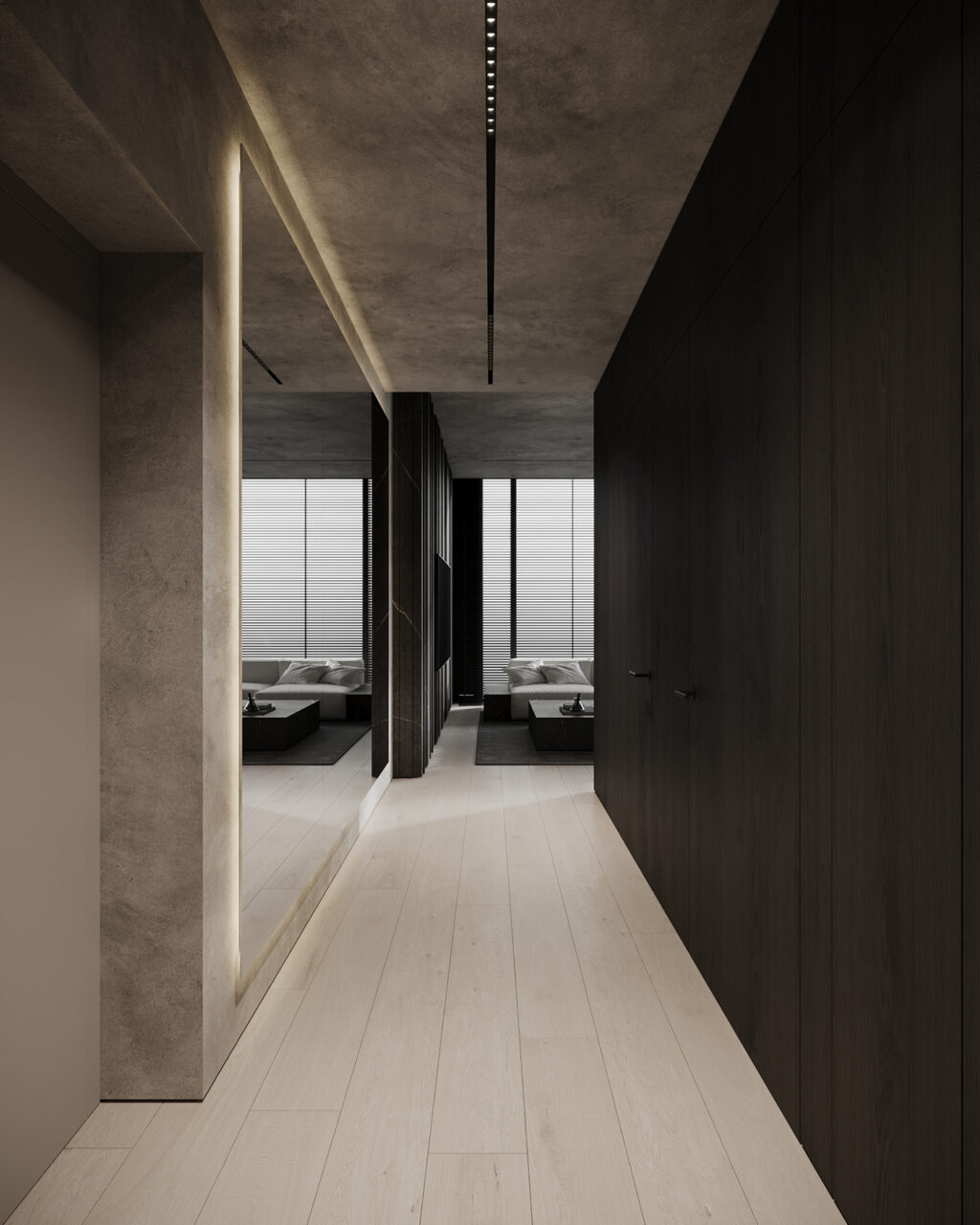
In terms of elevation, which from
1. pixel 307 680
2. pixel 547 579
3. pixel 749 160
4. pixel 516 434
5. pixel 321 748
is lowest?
pixel 321 748

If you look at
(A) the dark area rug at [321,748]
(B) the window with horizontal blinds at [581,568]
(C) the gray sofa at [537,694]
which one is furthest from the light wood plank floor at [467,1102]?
(B) the window with horizontal blinds at [581,568]

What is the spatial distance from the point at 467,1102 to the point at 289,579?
1681mm

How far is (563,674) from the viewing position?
965cm

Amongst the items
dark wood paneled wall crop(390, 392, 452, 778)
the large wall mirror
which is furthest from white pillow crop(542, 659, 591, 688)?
the large wall mirror

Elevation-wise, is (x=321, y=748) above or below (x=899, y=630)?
below

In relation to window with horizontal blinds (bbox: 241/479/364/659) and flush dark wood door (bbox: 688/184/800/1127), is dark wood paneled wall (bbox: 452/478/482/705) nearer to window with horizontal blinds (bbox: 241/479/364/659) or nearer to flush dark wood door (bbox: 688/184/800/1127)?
window with horizontal blinds (bbox: 241/479/364/659)

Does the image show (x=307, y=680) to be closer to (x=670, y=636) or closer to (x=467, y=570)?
(x=670, y=636)

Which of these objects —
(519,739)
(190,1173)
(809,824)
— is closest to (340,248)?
(809,824)

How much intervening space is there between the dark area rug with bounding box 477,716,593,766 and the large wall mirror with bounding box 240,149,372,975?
2.78 meters

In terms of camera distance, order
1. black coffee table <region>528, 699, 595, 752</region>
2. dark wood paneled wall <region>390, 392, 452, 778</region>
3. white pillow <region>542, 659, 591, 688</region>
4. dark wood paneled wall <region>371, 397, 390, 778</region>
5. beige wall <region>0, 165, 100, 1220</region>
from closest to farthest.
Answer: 1. beige wall <region>0, 165, 100, 1220</region>
2. dark wood paneled wall <region>371, 397, 390, 778</region>
3. dark wood paneled wall <region>390, 392, 452, 778</region>
4. black coffee table <region>528, 699, 595, 752</region>
5. white pillow <region>542, 659, 591, 688</region>

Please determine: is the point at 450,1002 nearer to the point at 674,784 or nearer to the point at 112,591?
the point at 674,784

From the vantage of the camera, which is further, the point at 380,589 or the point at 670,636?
the point at 380,589

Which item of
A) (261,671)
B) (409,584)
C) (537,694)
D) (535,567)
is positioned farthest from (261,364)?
(535,567)

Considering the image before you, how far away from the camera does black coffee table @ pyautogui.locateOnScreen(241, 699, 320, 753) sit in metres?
2.39
